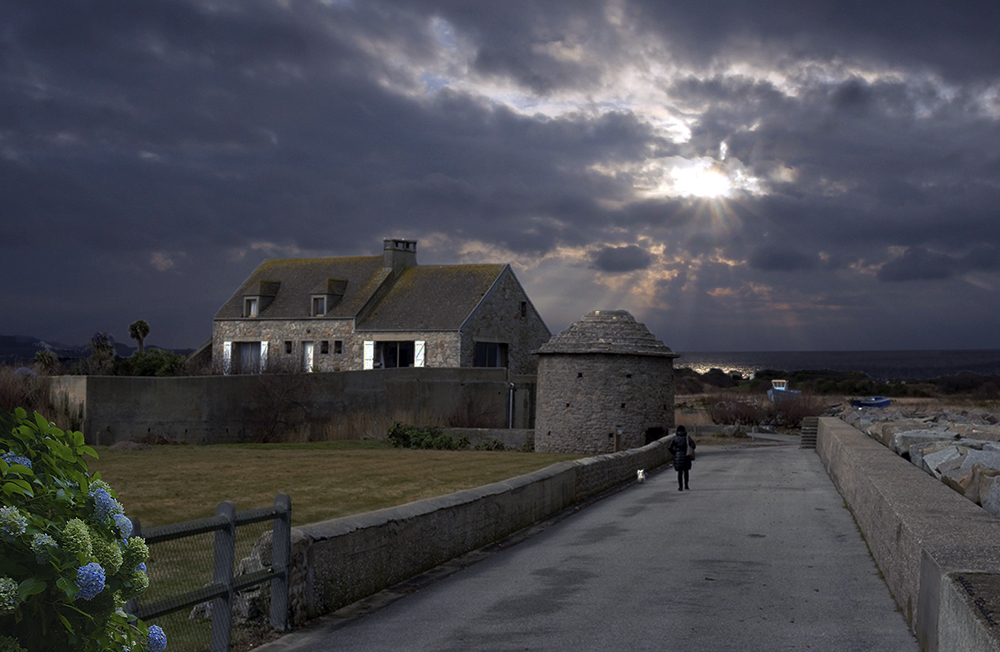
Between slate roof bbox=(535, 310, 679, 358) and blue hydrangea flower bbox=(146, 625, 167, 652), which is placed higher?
slate roof bbox=(535, 310, 679, 358)

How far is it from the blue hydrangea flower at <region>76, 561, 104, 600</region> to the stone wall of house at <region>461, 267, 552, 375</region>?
42734mm

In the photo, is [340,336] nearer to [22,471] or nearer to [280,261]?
[280,261]

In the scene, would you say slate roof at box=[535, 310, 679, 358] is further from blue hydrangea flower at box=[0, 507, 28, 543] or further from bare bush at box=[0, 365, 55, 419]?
blue hydrangea flower at box=[0, 507, 28, 543]

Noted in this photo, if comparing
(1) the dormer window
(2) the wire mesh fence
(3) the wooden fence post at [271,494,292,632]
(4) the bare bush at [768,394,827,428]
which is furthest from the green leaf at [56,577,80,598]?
(1) the dormer window

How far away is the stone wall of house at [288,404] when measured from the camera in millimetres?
33438

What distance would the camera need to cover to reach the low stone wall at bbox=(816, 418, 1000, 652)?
17.1 feet

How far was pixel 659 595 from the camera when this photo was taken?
9414 millimetres

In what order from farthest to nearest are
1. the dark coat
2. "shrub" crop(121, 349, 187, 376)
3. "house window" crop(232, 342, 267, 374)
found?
1. "house window" crop(232, 342, 267, 374)
2. "shrub" crop(121, 349, 187, 376)
3. the dark coat

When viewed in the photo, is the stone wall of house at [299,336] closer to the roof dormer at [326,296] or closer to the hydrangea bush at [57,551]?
the roof dormer at [326,296]

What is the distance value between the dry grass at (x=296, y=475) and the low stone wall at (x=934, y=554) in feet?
31.3

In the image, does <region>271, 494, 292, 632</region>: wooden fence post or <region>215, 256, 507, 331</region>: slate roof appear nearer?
<region>271, 494, 292, 632</region>: wooden fence post

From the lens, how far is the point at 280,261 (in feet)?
188

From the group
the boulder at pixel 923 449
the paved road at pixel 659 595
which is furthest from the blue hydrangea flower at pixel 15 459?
the boulder at pixel 923 449

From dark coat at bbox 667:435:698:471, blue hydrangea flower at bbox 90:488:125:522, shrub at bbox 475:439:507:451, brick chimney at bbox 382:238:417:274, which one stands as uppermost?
brick chimney at bbox 382:238:417:274
